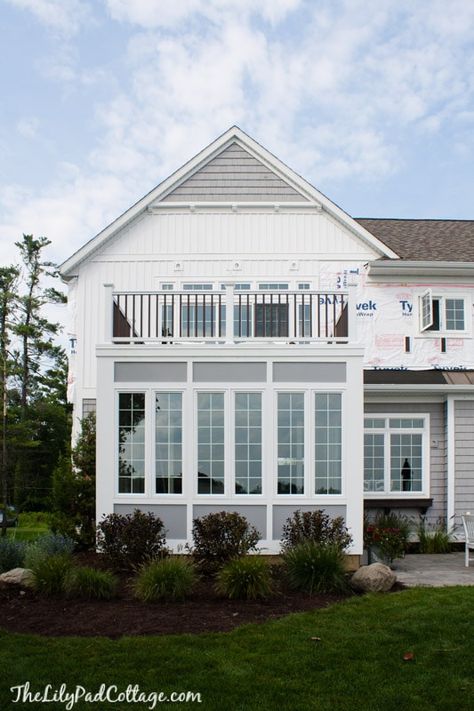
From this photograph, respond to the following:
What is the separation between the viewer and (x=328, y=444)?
10.7 m

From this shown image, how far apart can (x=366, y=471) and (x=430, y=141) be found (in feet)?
28.1

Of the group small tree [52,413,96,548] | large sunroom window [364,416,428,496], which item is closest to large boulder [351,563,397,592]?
large sunroom window [364,416,428,496]

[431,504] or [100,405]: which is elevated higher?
[100,405]

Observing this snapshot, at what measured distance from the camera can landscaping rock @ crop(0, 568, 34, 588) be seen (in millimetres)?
8898

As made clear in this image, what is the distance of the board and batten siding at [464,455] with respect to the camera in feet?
44.6

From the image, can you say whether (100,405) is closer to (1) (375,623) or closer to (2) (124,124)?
(1) (375,623)

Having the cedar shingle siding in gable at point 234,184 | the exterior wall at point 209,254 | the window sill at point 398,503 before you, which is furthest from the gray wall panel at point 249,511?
the cedar shingle siding in gable at point 234,184

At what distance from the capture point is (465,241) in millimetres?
15875

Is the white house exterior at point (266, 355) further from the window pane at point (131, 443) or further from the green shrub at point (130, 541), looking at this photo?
the green shrub at point (130, 541)

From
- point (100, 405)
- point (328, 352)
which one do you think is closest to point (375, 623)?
point (328, 352)

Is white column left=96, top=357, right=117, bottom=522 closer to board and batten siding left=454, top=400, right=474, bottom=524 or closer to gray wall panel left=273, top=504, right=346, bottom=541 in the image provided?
gray wall panel left=273, top=504, right=346, bottom=541

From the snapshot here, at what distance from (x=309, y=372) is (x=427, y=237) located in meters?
7.07

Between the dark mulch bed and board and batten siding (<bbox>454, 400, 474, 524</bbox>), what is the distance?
231 inches

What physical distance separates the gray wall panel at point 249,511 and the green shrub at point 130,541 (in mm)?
758
